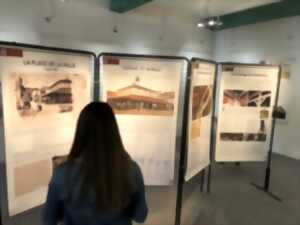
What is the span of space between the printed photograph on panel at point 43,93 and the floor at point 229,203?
1.37 meters

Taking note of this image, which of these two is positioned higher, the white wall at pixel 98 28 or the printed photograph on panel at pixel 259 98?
the white wall at pixel 98 28

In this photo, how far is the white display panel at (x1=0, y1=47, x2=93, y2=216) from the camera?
185 cm

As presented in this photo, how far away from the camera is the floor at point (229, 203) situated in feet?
9.40

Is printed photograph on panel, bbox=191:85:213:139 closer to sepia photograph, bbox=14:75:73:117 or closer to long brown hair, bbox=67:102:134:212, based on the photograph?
sepia photograph, bbox=14:75:73:117

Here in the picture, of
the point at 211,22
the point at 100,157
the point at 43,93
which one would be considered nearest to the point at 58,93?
the point at 43,93

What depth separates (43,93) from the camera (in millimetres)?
2037

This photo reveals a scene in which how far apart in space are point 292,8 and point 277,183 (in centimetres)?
313

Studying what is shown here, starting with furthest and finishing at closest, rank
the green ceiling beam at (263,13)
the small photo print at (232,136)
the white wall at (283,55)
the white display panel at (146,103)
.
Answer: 1. the white wall at (283,55)
2. the green ceiling beam at (263,13)
3. the small photo print at (232,136)
4. the white display panel at (146,103)

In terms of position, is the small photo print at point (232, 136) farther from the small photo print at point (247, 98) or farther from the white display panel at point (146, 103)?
the white display panel at point (146, 103)

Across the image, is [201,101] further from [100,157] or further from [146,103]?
[100,157]

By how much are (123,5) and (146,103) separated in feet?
9.81

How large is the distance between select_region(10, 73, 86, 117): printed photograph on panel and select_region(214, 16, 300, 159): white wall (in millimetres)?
4635

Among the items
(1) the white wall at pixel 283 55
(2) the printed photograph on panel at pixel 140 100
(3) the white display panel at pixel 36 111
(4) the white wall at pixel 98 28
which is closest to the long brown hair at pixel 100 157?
(3) the white display panel at pixel 36 111

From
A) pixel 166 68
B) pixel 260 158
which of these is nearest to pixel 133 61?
pixel 166 68
